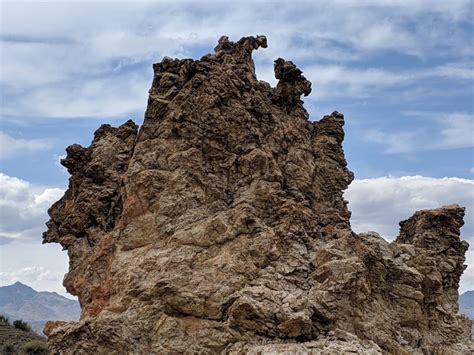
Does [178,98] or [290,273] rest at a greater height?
[178,98]

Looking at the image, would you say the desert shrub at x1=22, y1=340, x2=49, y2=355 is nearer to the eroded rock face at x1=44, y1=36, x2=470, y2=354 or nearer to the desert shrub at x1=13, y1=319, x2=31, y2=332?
the desert shrub at x1=13, y1=319, x2=31, y2=332

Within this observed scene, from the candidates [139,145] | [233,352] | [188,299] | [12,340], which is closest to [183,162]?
[139,145]

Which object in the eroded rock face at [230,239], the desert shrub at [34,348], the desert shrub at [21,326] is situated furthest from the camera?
the desert shrub at [21,326]

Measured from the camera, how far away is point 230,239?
12844 millimetres

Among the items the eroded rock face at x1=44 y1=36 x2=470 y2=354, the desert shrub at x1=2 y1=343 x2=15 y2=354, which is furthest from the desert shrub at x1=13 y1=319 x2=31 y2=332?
the eroded rock face at x1=44 y1=36 x2=470 y2=354

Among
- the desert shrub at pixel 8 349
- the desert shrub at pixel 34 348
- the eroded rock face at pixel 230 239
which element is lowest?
the desert shrub at pixel 8 349

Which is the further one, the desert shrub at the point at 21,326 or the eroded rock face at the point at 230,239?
the desert shrub at the point at 21,326

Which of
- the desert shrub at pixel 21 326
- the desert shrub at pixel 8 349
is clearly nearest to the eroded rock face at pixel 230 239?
the desert shrub at pixel 8 349

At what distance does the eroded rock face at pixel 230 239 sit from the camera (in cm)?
1172

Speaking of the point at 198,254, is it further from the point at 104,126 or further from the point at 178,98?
the point at 104,126

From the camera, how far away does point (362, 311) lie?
1259cm

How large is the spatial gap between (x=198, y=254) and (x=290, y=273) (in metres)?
1.98

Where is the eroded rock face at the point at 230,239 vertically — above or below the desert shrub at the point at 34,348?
above

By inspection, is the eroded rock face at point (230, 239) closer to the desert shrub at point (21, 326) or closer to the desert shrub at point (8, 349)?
the desert shrub at point (8, 349)
